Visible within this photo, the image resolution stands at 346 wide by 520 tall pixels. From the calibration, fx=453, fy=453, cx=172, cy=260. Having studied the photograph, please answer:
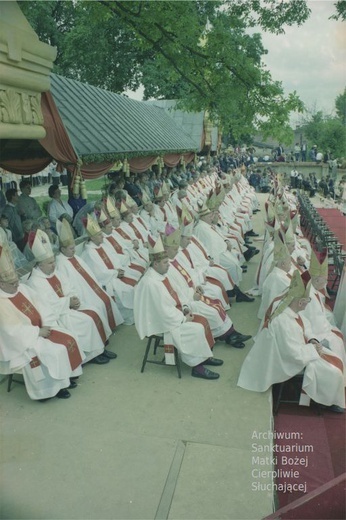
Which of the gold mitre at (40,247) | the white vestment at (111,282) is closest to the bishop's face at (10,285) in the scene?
the gold mitre at (40,247)

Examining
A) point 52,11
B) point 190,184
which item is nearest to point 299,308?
point 190,184

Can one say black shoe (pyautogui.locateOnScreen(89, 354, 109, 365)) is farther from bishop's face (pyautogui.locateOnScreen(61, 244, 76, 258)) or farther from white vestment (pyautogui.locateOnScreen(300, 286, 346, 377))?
white vestment (pyautogui.locateOnScreen(300, 286, 346, 377))

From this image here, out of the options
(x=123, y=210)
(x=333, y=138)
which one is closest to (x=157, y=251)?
(x=123, y=210)

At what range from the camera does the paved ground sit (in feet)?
12.8

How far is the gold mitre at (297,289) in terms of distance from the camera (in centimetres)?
533

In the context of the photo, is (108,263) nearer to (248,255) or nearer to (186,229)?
(186,229)

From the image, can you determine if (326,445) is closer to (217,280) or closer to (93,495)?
(93,495)

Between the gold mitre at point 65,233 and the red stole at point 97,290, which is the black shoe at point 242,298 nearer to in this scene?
the red stole at point 97,290

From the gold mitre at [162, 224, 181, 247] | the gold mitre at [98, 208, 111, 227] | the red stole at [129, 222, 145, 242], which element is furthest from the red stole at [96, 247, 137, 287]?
the red stole at [129, 222, 145, 242]

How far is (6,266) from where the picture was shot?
5.18m

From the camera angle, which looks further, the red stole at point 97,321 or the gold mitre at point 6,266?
the red stole at point 97,321

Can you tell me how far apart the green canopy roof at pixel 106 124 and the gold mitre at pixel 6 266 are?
13.5 ft

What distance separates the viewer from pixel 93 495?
13.1 ft

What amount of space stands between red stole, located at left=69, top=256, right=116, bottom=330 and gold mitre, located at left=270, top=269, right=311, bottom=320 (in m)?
2.73
